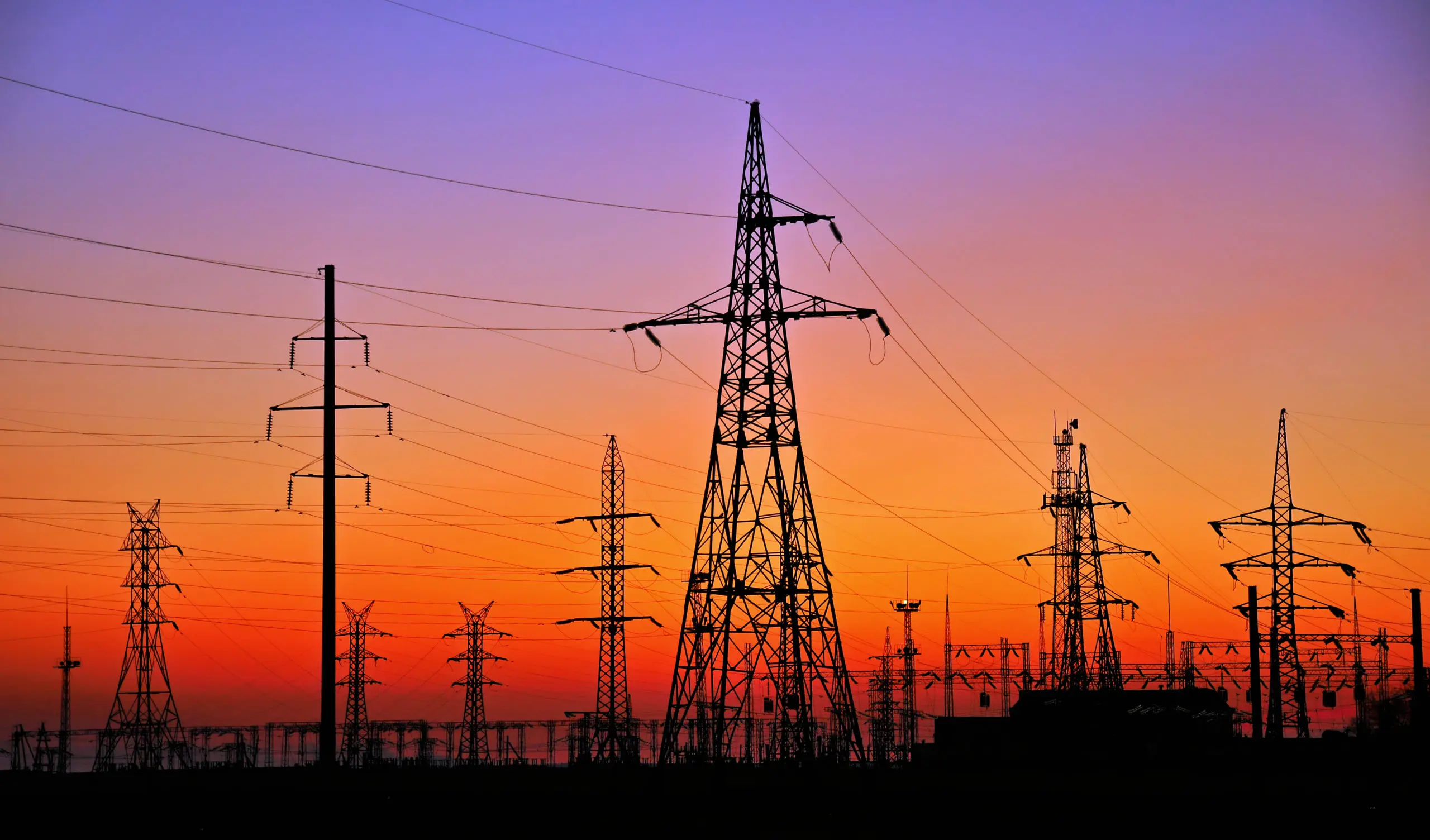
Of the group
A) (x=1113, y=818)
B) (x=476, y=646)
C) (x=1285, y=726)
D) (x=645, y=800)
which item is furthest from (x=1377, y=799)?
(x=476, y=646)

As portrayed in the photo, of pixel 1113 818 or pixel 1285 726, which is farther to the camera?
pixel 1285 726

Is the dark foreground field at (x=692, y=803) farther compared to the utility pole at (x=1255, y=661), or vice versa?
the utility pole at (x=1255, y=661)

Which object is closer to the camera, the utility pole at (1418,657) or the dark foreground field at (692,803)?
the dark foreground field at (692,803)

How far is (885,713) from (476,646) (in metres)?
47.6

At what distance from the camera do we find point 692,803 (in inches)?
2093

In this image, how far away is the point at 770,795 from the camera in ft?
183

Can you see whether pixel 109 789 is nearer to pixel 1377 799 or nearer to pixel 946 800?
pixel 946 800

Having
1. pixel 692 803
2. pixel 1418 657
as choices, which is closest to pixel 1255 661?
pixel 1418 657

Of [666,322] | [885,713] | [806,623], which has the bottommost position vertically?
[885,713]

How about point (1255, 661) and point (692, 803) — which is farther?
point (1255, 661)

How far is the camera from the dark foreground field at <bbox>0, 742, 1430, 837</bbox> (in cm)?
4588

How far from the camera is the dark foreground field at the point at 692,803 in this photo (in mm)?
45875

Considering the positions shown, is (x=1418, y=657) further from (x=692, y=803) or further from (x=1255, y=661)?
(x=692, y=803)

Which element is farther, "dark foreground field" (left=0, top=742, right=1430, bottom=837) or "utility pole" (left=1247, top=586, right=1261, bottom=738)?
"utility pole" (left=1247, top=586, right=1261, bottom=738)
